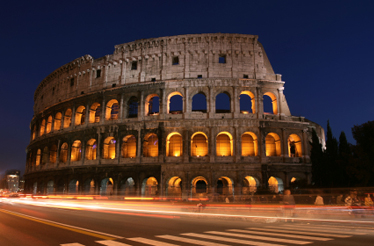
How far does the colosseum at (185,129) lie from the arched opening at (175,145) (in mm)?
105

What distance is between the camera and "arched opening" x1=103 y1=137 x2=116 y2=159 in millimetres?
31766

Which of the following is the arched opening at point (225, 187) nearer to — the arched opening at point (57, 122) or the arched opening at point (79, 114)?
the arched opening at point (79, 114)

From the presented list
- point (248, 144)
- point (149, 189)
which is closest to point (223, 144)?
A: point (248, 144)

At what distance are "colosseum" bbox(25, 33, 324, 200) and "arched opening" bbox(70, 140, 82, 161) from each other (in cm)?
17

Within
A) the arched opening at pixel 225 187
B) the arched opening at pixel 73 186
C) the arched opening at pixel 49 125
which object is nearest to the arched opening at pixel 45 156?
the arched opening at pixel 49 125

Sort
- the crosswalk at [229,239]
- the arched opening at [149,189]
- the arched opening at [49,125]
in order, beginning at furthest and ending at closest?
the arched opening at [49,125] < the arched opening at [149,189] < the crosswalk at [229,239]

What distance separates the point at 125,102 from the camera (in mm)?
31703

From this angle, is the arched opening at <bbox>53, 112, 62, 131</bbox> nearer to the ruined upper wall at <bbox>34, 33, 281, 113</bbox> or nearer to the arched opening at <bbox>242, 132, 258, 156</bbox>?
the ruined upper wall at <bbox>34, 33, 281, 113</bbox>

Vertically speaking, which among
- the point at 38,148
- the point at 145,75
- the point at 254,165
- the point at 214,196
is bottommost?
the point at 214,196

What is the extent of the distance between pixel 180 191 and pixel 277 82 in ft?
49.8

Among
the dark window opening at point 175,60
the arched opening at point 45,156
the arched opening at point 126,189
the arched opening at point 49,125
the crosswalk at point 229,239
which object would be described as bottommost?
the crosswalk at point 229,239

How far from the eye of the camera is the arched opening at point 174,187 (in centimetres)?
2767

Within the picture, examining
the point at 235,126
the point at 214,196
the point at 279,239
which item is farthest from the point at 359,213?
the point at 235,126

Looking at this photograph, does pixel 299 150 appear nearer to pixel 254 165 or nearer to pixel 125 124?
pixel 254 165
